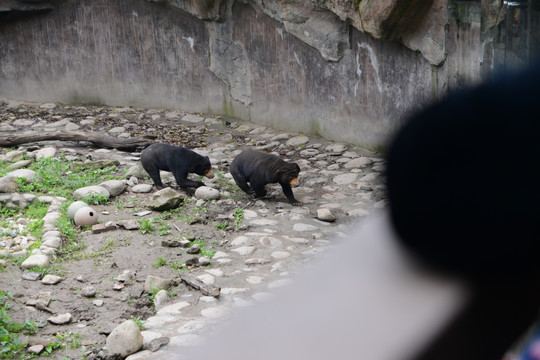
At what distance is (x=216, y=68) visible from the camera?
37.9ft

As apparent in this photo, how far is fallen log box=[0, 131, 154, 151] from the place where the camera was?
32.7 feet

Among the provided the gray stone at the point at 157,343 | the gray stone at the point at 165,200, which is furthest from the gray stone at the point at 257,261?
the gray stone at the point at 165,200

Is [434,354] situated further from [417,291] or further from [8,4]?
[8,4]

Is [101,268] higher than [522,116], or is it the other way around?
[522,116]

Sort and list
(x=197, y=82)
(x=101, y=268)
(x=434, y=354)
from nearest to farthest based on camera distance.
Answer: (x=434, y=354)
(x=101, y=268)
(x=197, y=82)

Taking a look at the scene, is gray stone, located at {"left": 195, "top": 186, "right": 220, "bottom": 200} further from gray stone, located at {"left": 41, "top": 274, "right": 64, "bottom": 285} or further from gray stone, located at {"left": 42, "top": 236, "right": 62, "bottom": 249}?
gray stone, located at {"left": 41, "top": 274, "right": 64, "bottom": 285}

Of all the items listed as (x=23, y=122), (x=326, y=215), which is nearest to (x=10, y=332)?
(x=326, y=215)

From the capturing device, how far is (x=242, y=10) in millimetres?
10852

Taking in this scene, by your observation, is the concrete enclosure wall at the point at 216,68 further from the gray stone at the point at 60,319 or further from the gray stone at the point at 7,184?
the gray stone at the point at 60,319

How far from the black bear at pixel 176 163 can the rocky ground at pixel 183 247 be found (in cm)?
16

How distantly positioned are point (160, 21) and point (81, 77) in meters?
1.99

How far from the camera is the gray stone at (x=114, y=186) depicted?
791 cm

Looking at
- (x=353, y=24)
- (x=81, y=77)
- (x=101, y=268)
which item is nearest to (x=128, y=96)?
(x=81, y=77)

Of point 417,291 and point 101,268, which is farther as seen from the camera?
point 101,268
